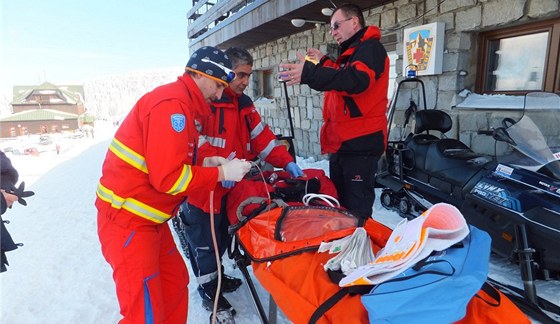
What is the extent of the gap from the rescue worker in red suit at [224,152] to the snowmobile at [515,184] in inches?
60.1

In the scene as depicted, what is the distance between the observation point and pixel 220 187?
2.18 meters

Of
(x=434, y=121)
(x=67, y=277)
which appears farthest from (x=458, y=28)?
(x=67, y=277)

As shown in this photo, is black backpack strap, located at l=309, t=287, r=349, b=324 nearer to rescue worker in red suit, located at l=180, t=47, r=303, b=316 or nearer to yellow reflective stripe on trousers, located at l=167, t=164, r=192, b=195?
yellow reflective stripe on trousers, located at l=167, t=164, r=192, b=195

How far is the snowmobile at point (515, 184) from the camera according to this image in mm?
2191

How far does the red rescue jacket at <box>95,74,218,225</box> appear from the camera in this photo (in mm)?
1414

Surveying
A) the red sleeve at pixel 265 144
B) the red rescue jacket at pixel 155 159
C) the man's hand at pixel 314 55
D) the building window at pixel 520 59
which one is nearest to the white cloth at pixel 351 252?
the red rescue jacket at pixel 155 159

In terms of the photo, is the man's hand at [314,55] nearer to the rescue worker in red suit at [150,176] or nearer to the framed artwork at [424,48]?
A: the rescue worker in red suit at [150,176]

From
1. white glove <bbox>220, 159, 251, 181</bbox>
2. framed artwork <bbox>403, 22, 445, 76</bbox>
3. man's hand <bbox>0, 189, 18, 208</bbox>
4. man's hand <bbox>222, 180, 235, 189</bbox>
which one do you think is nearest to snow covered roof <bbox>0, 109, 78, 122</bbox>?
framed artwork <bbox>403, 22, 445, 76</bbox>

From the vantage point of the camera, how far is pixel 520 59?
3.78 meters

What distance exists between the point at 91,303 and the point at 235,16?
6646 mm

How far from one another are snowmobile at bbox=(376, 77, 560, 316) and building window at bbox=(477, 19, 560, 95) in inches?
18.9

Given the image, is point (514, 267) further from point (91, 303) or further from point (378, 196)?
point (91, 303)

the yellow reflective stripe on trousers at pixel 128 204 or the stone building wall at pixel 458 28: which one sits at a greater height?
the stone building wall at pixel 458 28

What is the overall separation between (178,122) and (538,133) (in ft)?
8.18
